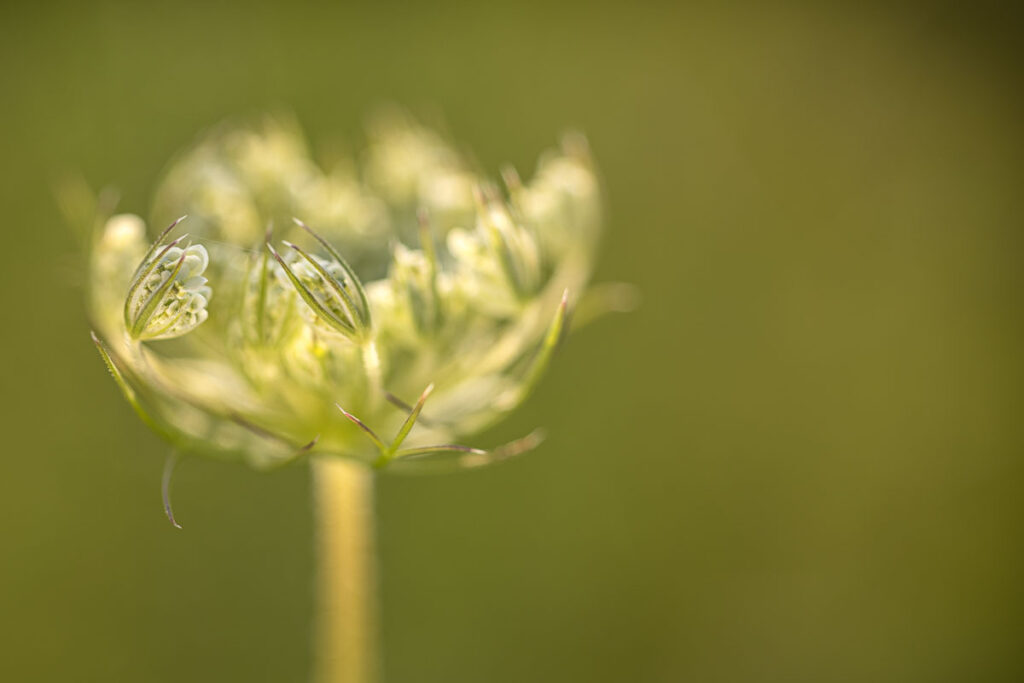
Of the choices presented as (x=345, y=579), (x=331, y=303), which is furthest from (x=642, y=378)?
(x=331, y=303)

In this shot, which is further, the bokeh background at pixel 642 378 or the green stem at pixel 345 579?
the bokeh background at pixel 642 378

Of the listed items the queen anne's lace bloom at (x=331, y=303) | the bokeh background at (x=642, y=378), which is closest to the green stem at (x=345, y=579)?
the queen anne's lace bloom at (x=331, y=303)

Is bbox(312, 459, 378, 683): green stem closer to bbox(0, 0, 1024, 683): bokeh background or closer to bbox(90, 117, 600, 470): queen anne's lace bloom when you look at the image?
bbox(90, 117, 600, 470): queen anne's lace bloom

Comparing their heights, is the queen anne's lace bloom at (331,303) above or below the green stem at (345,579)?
above

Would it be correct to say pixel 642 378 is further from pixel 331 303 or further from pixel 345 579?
pixel 331 303

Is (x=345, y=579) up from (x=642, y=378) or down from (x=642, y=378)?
down

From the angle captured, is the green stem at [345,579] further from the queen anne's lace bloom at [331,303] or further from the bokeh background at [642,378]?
the bokeh background at [642,378]
